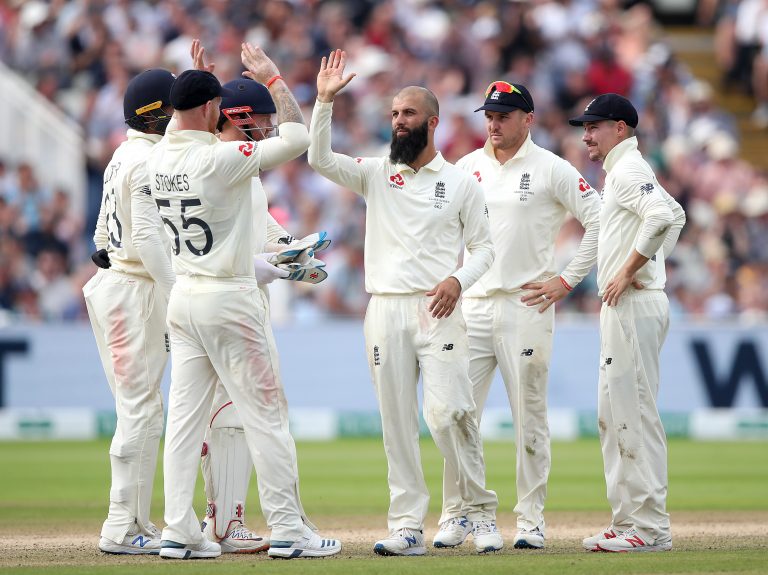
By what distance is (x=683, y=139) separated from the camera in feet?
61.9

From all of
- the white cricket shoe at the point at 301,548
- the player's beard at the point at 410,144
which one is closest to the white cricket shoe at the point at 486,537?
the white cricket shoe at the point at 301,548

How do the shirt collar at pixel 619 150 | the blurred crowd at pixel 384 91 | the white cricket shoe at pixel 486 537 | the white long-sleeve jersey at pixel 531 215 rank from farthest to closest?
the blurred crowd at pixel 384 91 < the white long-sleeve jersey at pixel 531 215 < the shirt collar at pixel 619 150 < the white cricket shoe at pixel 486 537

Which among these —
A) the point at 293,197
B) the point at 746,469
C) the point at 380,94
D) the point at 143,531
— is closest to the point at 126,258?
the point at 143,531

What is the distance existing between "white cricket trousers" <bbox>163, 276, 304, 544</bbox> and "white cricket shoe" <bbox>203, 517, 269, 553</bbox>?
0.47 metres

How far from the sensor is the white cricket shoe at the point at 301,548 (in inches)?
274

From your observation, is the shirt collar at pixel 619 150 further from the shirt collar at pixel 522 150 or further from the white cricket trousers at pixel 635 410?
the white cricket trousers at pixel 635 410

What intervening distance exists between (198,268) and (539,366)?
82.1 inches

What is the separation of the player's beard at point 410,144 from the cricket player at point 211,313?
2.46ft


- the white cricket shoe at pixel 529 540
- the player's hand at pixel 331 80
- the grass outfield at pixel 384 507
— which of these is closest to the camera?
the grass outfield at pixel 384 507

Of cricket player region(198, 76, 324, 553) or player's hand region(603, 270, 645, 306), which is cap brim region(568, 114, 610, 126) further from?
cricket player region(198, 76, 324, 553)

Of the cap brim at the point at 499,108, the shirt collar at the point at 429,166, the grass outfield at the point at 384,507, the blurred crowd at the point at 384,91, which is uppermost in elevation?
the blurred crowd at the point at 384,91

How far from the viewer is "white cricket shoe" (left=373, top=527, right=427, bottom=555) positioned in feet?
23.3

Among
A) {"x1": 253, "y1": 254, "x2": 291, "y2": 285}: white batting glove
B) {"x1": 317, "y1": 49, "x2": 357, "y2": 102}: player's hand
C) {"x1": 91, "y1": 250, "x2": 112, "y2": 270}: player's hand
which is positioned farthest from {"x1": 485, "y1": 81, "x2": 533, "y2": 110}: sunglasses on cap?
{"x1": 91, "y1": 250, "x2": 112, "y2": 270}: player's hand

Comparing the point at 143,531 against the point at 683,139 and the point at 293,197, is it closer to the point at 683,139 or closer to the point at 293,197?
the point at 293,197
